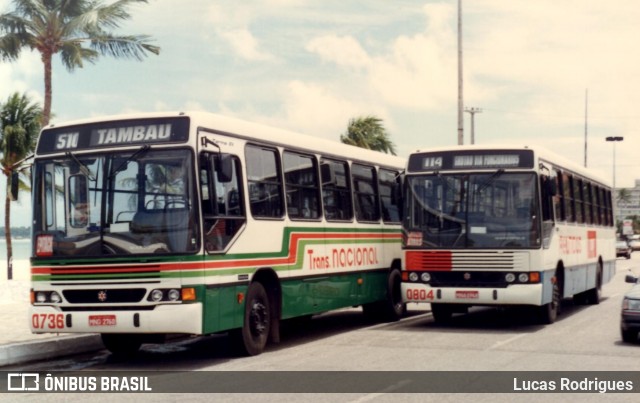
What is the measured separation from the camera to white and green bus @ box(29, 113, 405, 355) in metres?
11.8

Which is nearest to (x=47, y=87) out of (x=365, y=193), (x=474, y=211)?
(x=365, y=193)

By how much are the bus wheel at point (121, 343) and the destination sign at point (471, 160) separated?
232 inches

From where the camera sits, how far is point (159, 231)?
11852 millimetres

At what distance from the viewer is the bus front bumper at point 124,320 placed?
11.7 metres

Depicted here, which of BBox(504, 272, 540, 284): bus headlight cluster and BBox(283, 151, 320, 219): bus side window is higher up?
BBox(283, 151, 320, 219): bus side window

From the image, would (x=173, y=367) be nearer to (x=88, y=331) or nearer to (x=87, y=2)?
(x=88, y=331)

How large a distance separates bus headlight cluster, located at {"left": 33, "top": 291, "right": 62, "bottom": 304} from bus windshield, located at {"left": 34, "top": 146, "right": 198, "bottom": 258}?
0.47 m

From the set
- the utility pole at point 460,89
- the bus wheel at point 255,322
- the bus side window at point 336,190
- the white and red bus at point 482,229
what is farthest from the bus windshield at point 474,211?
the utility pole at point 460,89

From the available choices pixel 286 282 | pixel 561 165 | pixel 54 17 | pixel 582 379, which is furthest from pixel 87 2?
pixel 582 379

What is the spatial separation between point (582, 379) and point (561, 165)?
8573 millimetres

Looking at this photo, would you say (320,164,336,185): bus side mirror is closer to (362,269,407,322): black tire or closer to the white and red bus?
the white and red bus

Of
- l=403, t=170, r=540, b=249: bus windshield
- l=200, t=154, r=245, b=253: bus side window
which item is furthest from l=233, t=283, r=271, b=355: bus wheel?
l=403, t=170, r=540, b=249: bus windshield

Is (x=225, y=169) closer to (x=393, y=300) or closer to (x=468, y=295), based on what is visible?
(x=468, y=295)

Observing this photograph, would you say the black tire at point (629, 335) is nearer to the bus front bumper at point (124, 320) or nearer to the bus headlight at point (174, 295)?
the bus front bumper at point (124, 320)
